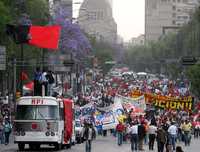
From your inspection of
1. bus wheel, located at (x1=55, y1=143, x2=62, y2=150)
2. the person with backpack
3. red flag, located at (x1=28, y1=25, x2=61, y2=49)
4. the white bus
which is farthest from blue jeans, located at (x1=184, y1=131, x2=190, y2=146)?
the white bus

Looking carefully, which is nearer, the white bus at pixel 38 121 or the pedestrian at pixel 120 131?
the white bus at pixel 38 121

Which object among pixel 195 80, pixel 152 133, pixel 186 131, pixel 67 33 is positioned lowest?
pixel 186 131

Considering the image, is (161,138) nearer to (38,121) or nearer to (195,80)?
(38,121)

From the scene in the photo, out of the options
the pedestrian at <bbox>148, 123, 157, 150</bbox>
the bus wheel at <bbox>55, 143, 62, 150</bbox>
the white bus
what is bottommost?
the bus wheel at <bbox>55, 143, 62, 150</bbox>

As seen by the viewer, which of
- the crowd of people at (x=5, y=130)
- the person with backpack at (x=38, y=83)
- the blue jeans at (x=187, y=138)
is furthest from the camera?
the blue jeans at (x=187, y=138)

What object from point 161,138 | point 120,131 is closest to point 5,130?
point 120,131

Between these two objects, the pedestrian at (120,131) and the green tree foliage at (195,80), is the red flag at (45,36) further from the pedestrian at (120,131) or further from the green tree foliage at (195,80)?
the green tree foliage at (195,80)

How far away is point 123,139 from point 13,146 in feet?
23.7

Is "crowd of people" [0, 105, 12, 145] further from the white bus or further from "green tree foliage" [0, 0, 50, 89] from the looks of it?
"green tree foliage" [0, 0, 50, 89]

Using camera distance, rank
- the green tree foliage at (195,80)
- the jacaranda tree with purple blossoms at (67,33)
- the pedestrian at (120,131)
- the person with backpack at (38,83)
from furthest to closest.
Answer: the green tree foliage at (195,80) < the jacaranda tree with purple blossoms at (67,33) < the pedestrian at (120,131) < the person with backpack at (38,83)

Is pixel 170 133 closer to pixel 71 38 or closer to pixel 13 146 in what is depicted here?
pixel 13 146

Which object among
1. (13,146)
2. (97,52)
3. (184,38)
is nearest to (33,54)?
(13,146)

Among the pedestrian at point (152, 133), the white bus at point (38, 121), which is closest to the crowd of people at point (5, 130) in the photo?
the white bus at point (38, 121)

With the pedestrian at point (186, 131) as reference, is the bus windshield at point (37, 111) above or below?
above
